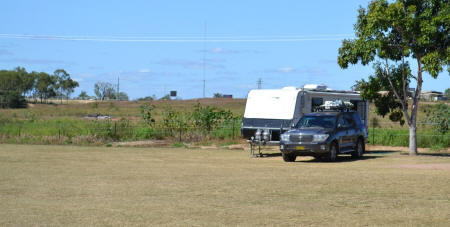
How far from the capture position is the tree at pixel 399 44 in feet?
80.9

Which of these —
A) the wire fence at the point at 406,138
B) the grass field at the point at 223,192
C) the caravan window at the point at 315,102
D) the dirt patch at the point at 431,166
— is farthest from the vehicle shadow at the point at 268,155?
the wire fence at the point at 406,138

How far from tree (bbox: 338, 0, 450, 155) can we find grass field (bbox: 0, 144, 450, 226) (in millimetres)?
3876

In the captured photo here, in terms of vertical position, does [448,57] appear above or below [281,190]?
above

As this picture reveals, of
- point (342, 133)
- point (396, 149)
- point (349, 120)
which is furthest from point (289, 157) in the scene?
point (396, 149)

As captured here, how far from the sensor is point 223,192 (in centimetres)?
1440

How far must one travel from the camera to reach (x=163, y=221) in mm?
10594

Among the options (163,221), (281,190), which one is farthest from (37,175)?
(163,221)

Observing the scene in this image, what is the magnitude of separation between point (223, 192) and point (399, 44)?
14.2 metres

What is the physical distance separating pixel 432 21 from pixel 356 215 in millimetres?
15294

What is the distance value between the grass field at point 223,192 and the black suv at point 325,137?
0.57 meters

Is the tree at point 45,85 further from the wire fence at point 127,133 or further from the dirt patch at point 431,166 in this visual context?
the dirt patch at point 431,166

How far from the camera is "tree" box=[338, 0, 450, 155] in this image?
2467cm

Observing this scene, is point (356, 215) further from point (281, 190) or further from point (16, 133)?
point (16, 133)

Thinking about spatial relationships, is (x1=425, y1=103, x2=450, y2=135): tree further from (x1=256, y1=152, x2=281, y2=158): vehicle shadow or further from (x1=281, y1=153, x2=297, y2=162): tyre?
(x1=281, y1=153, x2=297, y2=162): tyre
